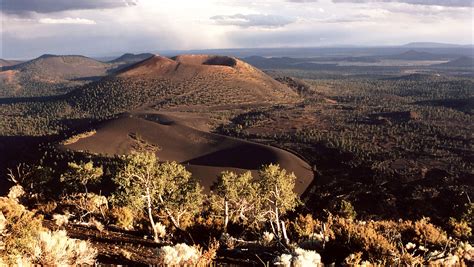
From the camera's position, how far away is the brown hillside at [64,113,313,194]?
56.7 metres

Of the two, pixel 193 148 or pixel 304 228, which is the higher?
pixel 304 228

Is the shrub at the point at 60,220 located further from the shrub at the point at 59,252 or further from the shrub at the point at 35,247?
the shrub at the point at 59,252

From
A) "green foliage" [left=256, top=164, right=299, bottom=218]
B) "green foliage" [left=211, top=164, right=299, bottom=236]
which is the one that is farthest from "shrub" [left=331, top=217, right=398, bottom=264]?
"green foliage" [left=256, top=164, right=299, bottom=218]

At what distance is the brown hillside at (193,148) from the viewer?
56688 mm

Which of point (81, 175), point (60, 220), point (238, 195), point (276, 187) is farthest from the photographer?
point (81, 175)

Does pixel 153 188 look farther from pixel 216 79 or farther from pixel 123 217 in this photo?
pixel 216 79

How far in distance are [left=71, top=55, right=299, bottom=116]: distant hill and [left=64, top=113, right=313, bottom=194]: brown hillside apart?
36.6m

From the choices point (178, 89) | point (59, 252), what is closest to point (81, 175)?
point (59, 252)

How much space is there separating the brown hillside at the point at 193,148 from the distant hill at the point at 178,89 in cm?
3663

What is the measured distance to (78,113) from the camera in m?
→ 122

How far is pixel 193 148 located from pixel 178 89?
66.7m

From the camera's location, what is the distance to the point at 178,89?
135 meters

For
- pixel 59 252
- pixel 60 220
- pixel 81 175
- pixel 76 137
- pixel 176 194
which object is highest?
pixel 59 252

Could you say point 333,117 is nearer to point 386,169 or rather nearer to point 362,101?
point 362,101
